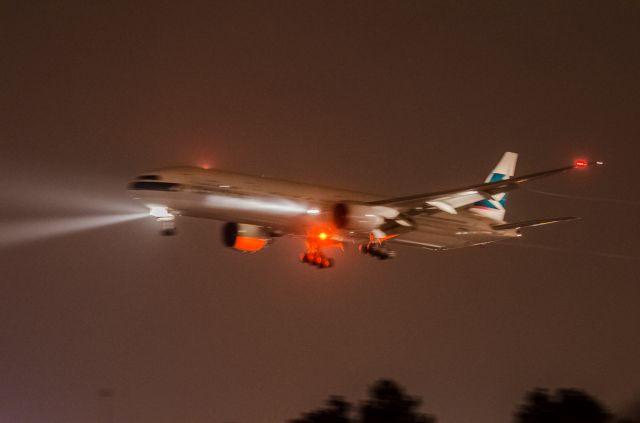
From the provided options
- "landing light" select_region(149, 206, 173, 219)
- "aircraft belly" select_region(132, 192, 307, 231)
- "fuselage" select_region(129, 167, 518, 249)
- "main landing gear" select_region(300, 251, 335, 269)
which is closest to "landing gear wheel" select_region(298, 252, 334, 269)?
"main landing gear" select_region(300, 251, 335, 269)

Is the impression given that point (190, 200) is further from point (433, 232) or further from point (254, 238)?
point (433, 232)

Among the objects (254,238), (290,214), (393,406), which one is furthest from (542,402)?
(254,238)

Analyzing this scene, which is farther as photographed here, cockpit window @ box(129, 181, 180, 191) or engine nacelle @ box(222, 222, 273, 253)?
engine nacelle @ box(222, 222, 273, 253)

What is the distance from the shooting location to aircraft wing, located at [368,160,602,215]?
46750 millimetres

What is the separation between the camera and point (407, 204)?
50.3m

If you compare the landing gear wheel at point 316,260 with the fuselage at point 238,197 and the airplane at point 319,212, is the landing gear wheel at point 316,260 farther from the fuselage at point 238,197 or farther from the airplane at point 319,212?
the fuselage at point 238,197

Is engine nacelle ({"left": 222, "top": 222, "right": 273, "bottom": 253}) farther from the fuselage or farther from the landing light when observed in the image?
the landing light

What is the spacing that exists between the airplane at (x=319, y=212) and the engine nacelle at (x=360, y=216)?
46 mm

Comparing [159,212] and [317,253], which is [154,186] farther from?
[317,253]

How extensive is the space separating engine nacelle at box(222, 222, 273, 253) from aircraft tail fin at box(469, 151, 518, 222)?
1239 centimetres

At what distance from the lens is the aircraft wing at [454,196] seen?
153 ft

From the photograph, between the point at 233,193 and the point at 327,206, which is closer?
the point at 233,193

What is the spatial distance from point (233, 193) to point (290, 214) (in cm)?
287

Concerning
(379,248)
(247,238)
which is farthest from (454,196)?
(247,238)
